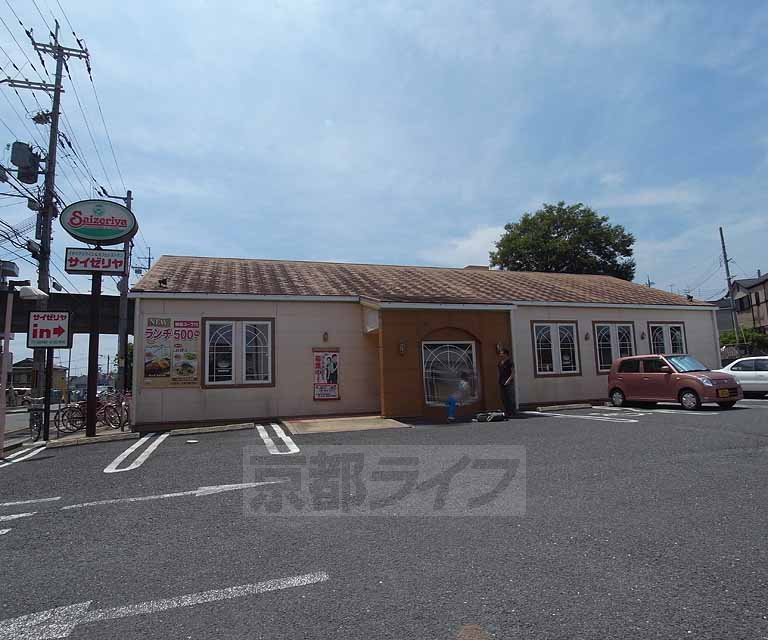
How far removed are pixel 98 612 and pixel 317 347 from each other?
10735 mm

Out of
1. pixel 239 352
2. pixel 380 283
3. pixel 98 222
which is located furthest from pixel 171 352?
pixel 380 283

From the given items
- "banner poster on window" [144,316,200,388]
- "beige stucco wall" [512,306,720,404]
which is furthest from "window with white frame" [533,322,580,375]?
"banner poster on window" [144,316,200,388]

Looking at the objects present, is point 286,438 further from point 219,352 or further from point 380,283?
point 380,283

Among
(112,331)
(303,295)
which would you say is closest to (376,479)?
(303,295)

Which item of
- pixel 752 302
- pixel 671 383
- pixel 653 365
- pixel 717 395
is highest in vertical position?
pixel 752 302

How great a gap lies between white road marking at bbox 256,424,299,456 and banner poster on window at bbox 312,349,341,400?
2.09 meters

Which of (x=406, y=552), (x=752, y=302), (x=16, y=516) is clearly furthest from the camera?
(x=752, y=302)

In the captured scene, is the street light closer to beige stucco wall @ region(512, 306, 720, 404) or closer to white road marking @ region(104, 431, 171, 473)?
white road marking @ region(104, 431, 171, 473)

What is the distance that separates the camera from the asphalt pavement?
9.48ft

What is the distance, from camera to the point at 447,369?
44.5 ft

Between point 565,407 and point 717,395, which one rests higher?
point 717,395

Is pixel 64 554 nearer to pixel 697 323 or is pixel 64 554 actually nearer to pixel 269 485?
pixel 269 485

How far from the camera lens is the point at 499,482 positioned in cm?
589

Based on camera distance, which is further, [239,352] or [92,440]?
[239,352]
